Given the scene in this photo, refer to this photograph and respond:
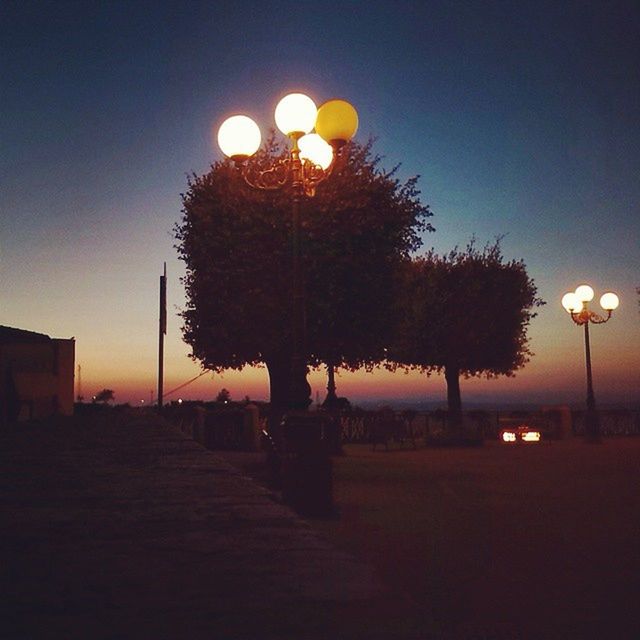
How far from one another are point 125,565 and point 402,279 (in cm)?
1453

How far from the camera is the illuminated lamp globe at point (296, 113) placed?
8828 mm

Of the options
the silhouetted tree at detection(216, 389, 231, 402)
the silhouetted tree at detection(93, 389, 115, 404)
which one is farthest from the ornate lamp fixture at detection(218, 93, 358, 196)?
the silhouetted tree at detection(93, 389, 115, 404)

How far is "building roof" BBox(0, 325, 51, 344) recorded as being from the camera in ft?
79.0

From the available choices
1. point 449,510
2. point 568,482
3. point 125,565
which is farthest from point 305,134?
point 568,482

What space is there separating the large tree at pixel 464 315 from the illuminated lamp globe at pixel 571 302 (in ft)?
12.8

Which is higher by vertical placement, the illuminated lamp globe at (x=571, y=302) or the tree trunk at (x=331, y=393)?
the illuminated lamp globe at (x=571, y=302)

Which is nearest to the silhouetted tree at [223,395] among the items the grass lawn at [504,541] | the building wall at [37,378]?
the building wall at [37,378]

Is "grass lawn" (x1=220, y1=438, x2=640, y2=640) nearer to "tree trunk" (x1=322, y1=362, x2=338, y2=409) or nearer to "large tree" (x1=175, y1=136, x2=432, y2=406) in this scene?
"large tree" (x1=175, y1=136, x2=432, y2=406)

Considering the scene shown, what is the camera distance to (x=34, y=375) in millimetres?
30000

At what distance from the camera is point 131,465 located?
5789 millimetres

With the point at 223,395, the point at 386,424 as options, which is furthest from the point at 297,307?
the point at 223,395

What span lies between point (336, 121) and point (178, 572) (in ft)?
24.3

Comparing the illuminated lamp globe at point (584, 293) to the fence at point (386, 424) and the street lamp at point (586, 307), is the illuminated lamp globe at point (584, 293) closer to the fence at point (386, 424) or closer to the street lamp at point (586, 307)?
the street lamp at point (586, 307)

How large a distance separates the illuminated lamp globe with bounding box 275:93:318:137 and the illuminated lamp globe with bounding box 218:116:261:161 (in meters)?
0.40
